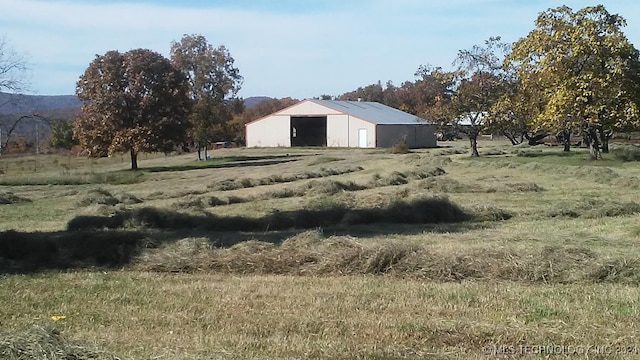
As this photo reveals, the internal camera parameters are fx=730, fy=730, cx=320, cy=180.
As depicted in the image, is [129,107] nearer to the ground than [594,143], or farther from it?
farther from it

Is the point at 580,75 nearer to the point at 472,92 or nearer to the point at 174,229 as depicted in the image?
the point at 472,92

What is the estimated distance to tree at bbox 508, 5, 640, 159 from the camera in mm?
35125

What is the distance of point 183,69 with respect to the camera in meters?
57.9

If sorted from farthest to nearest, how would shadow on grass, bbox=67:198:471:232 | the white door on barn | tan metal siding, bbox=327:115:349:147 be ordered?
tan metal siding, bbox=327:115:349:147 < the white door on barn < shadow on grass, bbox=67:198:471:232

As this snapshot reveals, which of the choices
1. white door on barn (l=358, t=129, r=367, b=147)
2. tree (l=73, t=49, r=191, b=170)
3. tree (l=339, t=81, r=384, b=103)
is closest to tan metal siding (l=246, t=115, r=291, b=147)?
white door on barn (l=358, t=129, r=367, b=147)

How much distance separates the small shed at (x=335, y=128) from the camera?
75375mm

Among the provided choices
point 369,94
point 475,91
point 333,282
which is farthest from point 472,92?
point 369,94

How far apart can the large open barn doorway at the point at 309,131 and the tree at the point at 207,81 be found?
22.4 meters

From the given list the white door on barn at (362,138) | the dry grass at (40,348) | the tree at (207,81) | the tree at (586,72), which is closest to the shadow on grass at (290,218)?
the dry grass at (40,348)

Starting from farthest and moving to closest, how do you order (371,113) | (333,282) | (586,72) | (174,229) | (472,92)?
1. (371,113)
2. (472,92)
3. (586,72)
4. (174,229)
5. (333,282)

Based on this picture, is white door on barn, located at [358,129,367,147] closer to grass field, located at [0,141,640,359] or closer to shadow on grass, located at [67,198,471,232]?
grass field, located at [0,141,640,359]

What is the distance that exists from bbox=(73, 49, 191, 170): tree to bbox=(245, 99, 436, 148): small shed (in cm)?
3134

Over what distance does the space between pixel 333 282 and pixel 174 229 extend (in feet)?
21.1

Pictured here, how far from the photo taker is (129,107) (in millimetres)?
45500
